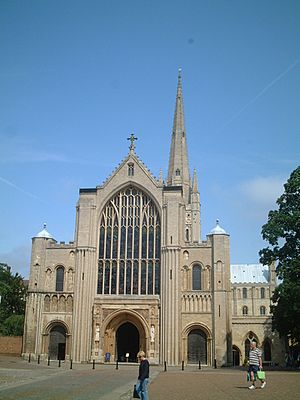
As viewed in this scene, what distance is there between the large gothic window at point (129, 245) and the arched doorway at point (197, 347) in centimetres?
554

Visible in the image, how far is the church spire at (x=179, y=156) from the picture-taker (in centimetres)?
7750

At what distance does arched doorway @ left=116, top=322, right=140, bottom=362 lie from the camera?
2005 inches

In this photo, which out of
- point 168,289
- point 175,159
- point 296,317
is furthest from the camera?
point 175,159

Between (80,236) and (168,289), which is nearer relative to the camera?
(168,289)

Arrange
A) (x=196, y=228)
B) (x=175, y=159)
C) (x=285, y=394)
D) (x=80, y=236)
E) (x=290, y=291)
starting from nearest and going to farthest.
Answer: (x=285, y=394), (x=290, y=291), (x=80, y=236), (x=175, y=159), (x=196, y=228)

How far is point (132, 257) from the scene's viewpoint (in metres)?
51.0

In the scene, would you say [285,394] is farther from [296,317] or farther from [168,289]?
[168,289]

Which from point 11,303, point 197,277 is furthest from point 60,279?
point 11,303

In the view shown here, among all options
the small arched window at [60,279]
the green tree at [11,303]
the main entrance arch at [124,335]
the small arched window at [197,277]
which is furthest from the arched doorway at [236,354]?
the small arched window at [60,279]

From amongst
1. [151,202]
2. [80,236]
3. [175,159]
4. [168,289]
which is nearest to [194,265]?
[168,289]

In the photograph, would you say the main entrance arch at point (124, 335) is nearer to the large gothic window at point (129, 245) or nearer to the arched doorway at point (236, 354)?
the large gothic window at point (129, 245)

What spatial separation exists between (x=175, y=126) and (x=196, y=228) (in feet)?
58.4

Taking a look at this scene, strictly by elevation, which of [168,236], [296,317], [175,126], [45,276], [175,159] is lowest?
[296,317]

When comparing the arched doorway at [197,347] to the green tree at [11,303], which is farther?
the green tree at [11,303]
